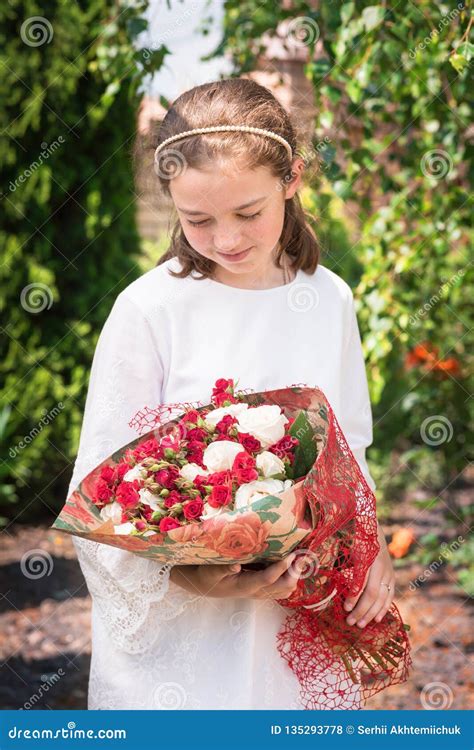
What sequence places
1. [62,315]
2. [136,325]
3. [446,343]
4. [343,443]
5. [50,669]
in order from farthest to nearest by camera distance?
[62,315]
[446,343]
[50,669]
[136,325]
[343,443]

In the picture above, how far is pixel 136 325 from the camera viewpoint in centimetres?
181

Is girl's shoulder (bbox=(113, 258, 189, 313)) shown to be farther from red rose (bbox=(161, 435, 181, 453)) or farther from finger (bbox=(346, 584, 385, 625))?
finger (bbox=(346, 584, 385, 625))

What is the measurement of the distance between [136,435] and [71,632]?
7.55 feet

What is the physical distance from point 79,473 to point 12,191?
2.99 meters

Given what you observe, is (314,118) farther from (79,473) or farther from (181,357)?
(79,473)

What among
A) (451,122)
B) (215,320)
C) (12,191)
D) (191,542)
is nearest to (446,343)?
(451,122)

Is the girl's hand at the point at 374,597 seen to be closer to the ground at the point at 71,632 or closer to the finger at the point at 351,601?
the finger at the point at 351,601

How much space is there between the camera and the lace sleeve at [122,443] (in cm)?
175

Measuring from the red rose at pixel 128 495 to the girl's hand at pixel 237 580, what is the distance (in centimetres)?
22

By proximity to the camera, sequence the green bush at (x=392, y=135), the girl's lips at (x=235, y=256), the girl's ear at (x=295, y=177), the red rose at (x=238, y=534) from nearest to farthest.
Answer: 1. the red rose at (x=238, y=534)
2. the girl's lips at (x=235, y=256)
3. the girl's ear at (x=295, y=177)
4. the green bush at (x=392, y=135)

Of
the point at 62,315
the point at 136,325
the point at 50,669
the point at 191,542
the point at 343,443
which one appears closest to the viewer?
the point at 191,542

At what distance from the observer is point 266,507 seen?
57.6 inches

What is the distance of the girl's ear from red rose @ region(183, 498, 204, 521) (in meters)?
0.72

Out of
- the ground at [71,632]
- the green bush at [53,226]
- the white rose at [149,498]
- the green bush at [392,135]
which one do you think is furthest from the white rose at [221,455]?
the green bush at [53,226]
